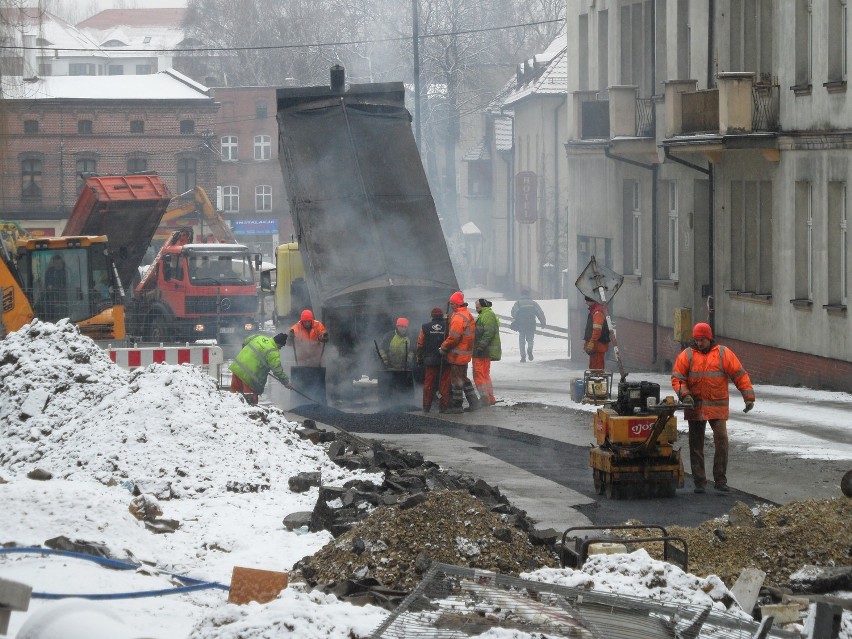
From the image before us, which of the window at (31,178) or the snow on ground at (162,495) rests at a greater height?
the window at (31,178)

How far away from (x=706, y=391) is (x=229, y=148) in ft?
196

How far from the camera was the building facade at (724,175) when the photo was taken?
1906cm

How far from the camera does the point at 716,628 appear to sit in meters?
6.05

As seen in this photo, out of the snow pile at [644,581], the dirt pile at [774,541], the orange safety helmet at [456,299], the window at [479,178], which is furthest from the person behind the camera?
the window at [479,178]

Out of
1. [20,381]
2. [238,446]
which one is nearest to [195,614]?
[238,446]

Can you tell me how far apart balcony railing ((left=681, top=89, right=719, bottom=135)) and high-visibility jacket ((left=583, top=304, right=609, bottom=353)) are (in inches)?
167

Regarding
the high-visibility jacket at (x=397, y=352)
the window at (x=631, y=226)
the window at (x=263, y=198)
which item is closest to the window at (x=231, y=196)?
the window at (x=263, y=198)

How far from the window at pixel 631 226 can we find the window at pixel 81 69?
83.1 metres

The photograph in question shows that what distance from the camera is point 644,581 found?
23.8 ft

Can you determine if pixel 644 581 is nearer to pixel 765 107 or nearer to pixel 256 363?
pixel 256 363

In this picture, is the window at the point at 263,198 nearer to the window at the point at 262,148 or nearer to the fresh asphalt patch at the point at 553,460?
the window at the point at 262,148

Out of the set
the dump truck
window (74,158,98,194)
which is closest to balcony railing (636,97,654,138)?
the dump truck

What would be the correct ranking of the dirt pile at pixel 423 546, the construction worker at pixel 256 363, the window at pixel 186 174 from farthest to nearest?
1. the window at pixel 186 174
2. the construction worker at pixel 256 363
3. the dirt pile at pixel 423 546

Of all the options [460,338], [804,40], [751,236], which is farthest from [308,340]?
[804,40]
